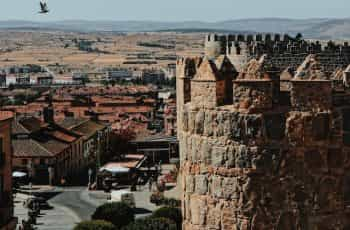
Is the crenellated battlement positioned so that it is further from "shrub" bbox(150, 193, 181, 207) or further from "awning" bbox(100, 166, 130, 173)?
"awning" bbox(100, 166, 130, 173)

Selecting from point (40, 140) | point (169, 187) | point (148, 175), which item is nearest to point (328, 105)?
point (169, 187)

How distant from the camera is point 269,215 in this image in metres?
8.55

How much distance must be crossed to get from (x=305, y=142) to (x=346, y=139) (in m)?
0.46

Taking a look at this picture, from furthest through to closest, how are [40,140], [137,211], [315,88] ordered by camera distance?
[40,140] < [137,211] < [315,88]

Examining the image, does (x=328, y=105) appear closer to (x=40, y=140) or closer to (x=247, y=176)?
(x=247, y=176)

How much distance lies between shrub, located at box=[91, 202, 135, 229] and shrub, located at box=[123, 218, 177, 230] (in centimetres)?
527

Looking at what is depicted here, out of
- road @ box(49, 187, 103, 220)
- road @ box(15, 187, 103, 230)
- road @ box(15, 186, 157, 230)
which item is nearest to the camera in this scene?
road @ box(15, 187, 103, 230)

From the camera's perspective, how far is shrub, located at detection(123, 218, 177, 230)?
33.0 meters

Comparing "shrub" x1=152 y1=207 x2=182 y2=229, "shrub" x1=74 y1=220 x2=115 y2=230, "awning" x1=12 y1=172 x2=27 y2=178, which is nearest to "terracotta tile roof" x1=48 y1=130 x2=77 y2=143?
"awning" x1=12 y1=172 x2=27 y2=178

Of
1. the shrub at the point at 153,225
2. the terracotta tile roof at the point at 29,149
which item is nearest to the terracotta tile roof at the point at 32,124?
the terracotta tile roof at the point at 29,149

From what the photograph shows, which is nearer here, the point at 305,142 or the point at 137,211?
the point at 305,142

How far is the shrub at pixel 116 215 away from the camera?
39625mm

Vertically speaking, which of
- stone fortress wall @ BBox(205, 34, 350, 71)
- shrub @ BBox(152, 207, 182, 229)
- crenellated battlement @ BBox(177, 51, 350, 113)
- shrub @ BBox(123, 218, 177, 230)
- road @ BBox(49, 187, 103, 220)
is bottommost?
road @ BBox(49, 187, 103, 220)

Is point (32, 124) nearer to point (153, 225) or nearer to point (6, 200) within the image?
point (6, 200)
